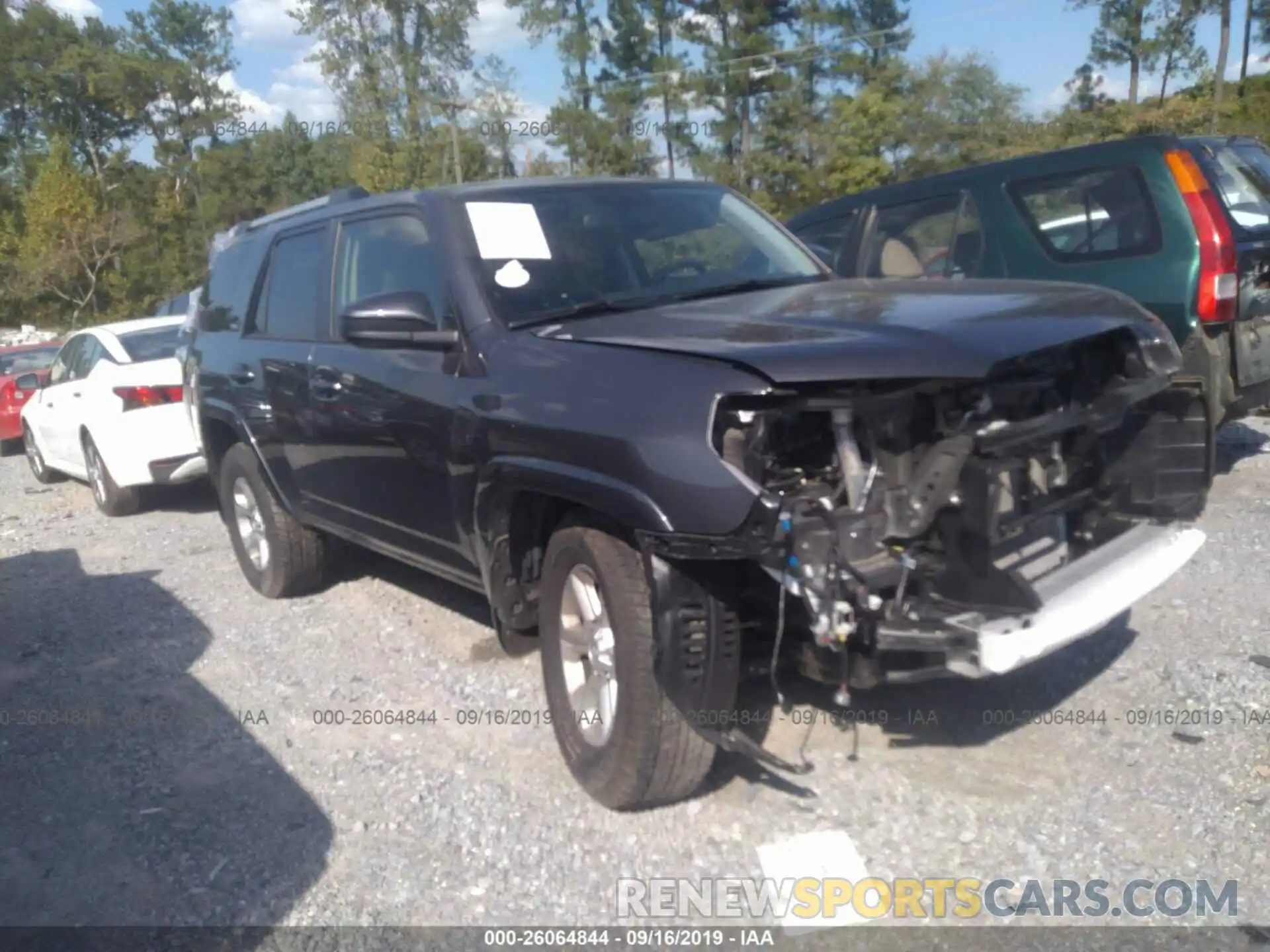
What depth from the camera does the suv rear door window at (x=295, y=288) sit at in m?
5.27

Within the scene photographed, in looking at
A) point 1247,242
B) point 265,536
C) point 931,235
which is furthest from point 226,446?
point 1247,242

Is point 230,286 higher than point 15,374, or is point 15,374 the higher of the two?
point 230,286

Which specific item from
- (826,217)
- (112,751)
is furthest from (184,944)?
(826,217)

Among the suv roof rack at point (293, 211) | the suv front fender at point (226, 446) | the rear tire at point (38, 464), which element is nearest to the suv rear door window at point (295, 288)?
the suv roof rack at point (293, 211)

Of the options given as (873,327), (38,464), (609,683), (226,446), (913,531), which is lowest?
(38,464)

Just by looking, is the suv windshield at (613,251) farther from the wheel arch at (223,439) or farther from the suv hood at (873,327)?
the wheel arch at (223,439)

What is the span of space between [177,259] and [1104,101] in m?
31.0

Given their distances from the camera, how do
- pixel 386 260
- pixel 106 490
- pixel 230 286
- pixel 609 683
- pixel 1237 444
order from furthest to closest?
pixel 106 490
pixel 1237 444
pixel 230 286
pixel 386 260
pixel 609 683

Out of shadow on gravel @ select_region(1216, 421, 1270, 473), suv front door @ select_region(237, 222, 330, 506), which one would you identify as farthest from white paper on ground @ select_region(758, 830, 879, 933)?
shadow on gravel @ select_region(1216, 421, 1270, 473)

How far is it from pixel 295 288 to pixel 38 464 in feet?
24.7

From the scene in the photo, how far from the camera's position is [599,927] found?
3227mm

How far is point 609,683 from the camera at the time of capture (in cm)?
Answer: 367

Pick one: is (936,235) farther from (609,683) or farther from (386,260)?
(609,683)

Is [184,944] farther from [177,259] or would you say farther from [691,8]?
[177,259]
